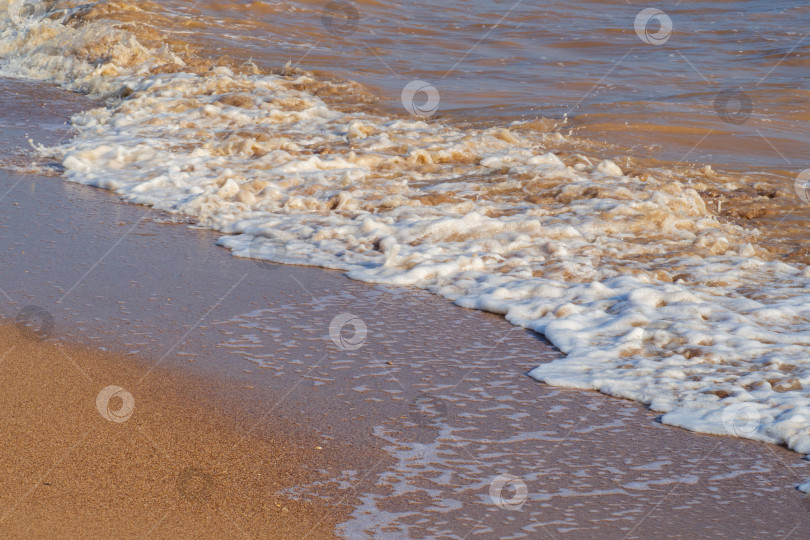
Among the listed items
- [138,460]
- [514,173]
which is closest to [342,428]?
[138,460]

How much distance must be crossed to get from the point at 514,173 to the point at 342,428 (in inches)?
169

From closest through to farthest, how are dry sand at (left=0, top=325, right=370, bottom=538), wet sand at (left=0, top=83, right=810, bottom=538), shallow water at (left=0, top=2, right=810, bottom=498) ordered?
dry sand at (left=0, top=325, right=370, bottom=538) → wet sand at (left=0, top=83, right=810, bottom=538) → shallow water at (left=0, top=2, right=810, bottom=498)

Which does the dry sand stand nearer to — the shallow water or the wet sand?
the wet sand

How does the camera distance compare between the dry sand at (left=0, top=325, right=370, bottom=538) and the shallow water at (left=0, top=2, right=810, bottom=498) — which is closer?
the dry sand at (left=0, top=325, right=370, bottom=538)

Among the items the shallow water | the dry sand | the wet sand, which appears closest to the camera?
the dry sand

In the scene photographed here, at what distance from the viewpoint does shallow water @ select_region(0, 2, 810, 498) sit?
14.2ft

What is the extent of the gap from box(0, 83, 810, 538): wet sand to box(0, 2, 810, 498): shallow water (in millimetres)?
338

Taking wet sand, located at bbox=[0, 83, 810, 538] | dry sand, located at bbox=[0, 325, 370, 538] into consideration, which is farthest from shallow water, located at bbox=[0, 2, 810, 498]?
dry sand, located at bbox=[0, 325, 370, 538]

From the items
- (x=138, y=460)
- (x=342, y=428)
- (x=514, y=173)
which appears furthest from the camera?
(x=514, y=173)

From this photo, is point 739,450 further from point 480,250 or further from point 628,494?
point 480,250

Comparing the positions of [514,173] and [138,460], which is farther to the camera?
[514,173]

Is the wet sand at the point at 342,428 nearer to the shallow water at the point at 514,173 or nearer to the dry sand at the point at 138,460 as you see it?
the dry sand at the point at 138,460

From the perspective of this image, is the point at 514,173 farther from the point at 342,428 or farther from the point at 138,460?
the point at 138,460

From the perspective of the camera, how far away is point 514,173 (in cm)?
718
